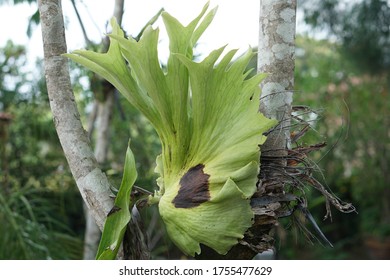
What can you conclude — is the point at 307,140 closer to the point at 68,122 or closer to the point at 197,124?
the point at 197,124

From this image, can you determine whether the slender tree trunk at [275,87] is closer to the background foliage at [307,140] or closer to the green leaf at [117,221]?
the background foliage at [307,140]

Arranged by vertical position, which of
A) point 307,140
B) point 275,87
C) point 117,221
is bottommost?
point 117,221

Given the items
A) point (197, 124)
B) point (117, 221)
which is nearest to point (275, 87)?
point (197, 124)

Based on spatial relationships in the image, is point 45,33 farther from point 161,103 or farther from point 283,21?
point 283,21

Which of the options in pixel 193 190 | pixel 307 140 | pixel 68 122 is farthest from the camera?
pixel 307 140
